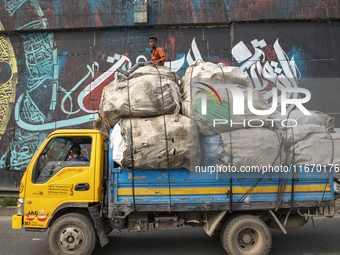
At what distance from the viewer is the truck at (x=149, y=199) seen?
3830mm

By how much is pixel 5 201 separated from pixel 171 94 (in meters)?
6.53

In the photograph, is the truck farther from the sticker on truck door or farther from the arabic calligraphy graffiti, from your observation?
the arabic calligraphy graffiti

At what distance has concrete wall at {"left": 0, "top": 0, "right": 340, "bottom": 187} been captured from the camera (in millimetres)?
8953

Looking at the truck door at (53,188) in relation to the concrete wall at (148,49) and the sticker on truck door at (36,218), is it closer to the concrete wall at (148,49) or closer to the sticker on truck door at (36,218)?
the sticker on truck door at (36,218)

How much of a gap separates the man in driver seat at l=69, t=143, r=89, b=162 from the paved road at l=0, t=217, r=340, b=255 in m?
1.62

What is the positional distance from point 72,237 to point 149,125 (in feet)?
6.42

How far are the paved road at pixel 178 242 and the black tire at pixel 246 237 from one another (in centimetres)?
64

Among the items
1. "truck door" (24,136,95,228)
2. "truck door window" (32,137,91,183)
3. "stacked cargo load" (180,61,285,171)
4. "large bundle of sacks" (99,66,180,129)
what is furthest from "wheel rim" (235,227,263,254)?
"truck door window" (32,137,91,183)

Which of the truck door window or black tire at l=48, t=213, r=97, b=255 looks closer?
black tire at l=48, t=213, r=97, b=255

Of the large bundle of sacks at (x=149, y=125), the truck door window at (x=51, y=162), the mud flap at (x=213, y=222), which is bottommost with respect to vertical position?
the mud flap at (x=213, y=222)

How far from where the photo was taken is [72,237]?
391cm

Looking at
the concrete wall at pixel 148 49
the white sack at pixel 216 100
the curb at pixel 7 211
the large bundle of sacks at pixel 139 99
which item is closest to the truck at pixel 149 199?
the large bundle of sacks at pixel 139 99

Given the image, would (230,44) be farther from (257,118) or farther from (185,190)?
(185,190)

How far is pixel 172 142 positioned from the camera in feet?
12.1
